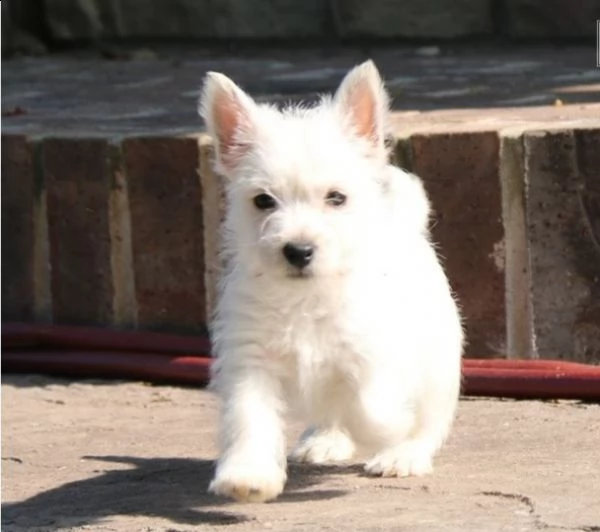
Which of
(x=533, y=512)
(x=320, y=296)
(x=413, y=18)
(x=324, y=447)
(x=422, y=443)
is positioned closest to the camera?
(x=533, y=512)

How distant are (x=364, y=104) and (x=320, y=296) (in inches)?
23.4

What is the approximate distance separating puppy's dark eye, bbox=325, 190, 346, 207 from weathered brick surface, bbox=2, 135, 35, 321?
2906mm

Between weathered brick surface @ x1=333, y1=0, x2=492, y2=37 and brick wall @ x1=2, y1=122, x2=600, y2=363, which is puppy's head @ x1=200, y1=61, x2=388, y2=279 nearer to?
brick wall @ x1=2, y1=122, x2=600, y2=363

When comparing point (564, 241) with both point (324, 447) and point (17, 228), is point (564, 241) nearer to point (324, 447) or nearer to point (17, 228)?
point (324, 447)

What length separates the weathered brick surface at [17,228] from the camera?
775cm

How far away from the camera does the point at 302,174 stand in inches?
198

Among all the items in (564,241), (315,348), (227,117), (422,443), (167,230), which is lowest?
(422,443)

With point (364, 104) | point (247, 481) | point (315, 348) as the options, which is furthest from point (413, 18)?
point (247, 481)

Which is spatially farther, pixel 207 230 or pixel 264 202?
pixel 207 230

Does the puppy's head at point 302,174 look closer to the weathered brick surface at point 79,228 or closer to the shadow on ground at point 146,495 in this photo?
the shadow on ground at point 146,495

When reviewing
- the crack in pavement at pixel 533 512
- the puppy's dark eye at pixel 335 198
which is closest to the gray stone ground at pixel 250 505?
the crack in pavement at pixel 533 512

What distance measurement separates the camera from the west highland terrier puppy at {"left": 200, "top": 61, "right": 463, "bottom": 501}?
500 centimetres

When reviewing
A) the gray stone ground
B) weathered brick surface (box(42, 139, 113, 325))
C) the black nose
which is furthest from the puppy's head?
weathered brick surface (box(42, 139, 113, 325))

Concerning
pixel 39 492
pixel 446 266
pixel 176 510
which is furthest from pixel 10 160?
pixel 176 510
